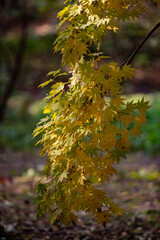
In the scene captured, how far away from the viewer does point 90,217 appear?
12.6 feet

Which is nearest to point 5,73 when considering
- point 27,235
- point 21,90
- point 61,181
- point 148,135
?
point 21,90

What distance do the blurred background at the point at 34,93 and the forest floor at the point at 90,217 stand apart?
0.9 inches

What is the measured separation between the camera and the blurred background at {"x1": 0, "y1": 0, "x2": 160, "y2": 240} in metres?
5.70

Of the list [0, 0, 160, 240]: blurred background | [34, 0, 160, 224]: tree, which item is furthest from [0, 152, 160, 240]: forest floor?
[34, 0, 160, 224]: tree

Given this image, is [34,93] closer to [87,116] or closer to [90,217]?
[90,217]

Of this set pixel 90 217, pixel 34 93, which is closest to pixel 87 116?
pixel 90 217

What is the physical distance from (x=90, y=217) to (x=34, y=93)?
13.4 metres

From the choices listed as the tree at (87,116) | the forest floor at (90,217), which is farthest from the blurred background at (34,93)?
the tree at (87,116)

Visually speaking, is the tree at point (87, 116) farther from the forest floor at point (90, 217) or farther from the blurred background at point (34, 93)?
the blurred background at point (34, 93)

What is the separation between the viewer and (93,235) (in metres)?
3.20

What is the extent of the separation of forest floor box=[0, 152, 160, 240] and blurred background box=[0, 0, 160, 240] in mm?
24

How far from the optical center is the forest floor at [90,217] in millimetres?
3148

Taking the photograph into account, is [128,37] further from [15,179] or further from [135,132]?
[135,132]

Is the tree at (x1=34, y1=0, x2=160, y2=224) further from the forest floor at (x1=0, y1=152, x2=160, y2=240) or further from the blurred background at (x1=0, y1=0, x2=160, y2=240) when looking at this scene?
the blurred background at (x1=0, y1=0, x2=160, y2=240)
